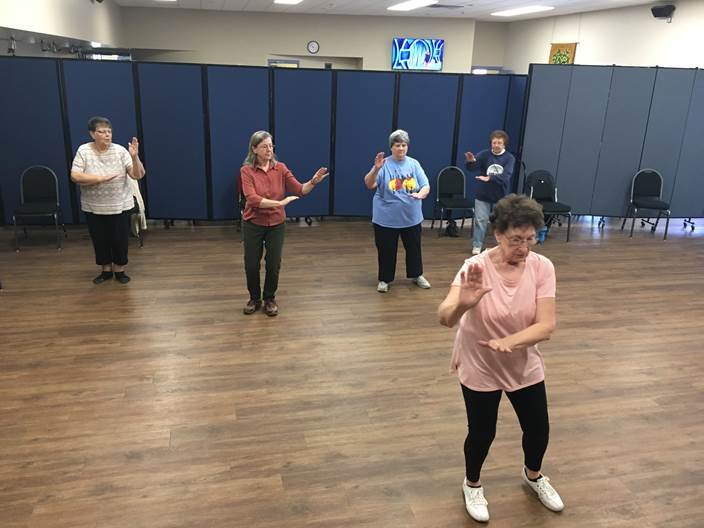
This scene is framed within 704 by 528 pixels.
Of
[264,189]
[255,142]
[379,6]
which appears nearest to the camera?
[255,142]

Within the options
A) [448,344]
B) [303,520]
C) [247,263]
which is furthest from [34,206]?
[303,520]

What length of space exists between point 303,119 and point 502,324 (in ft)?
19.0

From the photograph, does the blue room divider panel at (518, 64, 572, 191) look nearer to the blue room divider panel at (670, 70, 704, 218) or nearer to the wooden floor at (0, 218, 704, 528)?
the blue room divider panel at (670, 70, 704, 218)

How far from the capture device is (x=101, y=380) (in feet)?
12.2

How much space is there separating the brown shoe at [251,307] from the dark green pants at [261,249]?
12 centimetres

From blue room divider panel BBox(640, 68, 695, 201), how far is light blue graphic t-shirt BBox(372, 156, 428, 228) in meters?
4.54

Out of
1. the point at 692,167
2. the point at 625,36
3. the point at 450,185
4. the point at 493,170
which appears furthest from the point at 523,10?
the point at 493,170

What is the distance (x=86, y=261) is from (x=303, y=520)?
4532mm

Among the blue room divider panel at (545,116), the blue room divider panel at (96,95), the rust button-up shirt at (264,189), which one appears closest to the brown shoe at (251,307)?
the rust button-up shirt at (264,189)

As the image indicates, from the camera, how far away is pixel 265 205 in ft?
14.3

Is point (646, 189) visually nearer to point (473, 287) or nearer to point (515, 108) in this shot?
point (515, 108)

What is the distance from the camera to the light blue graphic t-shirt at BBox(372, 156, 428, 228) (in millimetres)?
5074

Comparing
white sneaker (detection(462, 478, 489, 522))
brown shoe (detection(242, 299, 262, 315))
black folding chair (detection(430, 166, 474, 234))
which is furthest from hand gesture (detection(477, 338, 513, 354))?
black folding chair (detection(430, 166, 474, 234))

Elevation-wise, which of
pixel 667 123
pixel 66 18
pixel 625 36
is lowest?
pixel 667 123
